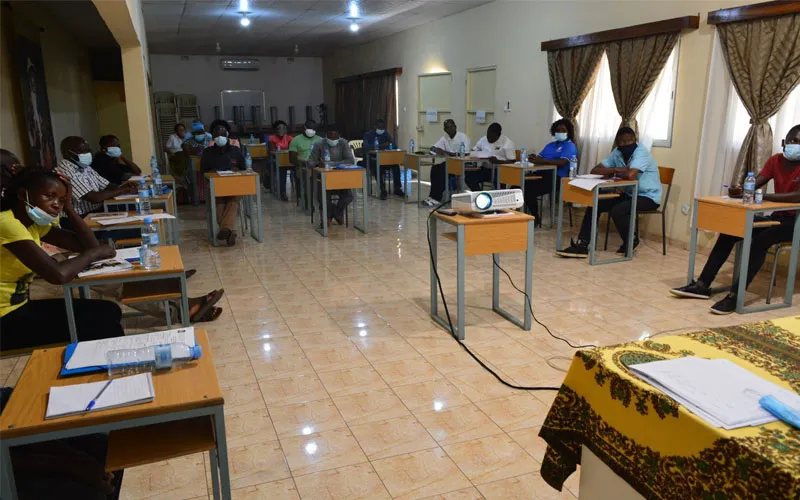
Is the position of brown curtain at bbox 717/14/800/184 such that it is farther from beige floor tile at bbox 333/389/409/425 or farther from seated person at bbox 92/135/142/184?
seated person at bbox 92/135/142/184

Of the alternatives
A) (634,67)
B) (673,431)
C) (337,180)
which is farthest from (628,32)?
(673,431)

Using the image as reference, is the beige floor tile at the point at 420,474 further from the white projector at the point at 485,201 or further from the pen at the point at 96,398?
the white projector at the point at 485,201

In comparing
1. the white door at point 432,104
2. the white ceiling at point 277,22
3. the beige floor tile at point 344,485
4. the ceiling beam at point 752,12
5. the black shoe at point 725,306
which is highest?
the white ceiling at point 277,22

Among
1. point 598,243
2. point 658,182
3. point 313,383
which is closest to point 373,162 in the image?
point 598,243

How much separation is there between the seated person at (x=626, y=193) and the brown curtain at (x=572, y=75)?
139 cm

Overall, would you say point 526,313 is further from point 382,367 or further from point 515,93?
point 515,93

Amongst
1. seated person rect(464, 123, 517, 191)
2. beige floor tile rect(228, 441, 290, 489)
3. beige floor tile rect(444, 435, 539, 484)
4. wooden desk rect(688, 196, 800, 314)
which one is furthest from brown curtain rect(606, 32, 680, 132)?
beige floor tile rect(228, 441, 290, 489)

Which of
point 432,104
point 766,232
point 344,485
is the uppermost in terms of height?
point 432,104

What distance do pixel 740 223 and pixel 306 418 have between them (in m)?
3.16

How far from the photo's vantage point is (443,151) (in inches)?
338

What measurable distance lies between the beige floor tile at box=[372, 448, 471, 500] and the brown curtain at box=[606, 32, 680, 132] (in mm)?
5033

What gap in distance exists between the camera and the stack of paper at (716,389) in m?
1.20

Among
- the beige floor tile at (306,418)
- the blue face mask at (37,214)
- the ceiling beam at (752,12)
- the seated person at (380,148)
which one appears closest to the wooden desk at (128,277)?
the blue face mask at (37,214)

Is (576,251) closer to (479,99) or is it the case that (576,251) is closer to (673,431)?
(479,99)
